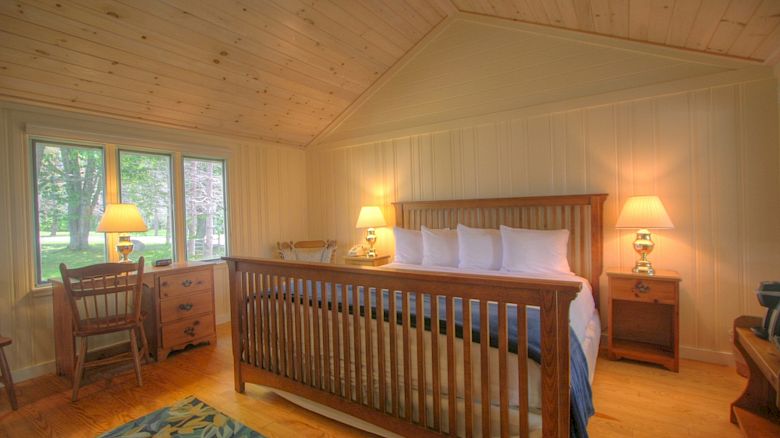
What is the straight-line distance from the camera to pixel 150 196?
3.59 m

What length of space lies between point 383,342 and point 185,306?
7.43 feet

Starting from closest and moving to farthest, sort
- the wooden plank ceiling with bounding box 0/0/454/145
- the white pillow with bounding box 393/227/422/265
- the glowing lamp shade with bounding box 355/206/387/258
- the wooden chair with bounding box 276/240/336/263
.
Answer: the wooden plank ceiling with bounding box 0/0/454/145
the white pillow with bounding box 393/227/422/265
the glowing lamp shade with bounding box 355/206/387/258
the wooden chair with bounding box 276/240/336/263

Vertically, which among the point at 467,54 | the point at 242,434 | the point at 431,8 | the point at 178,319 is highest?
the point at 431,8

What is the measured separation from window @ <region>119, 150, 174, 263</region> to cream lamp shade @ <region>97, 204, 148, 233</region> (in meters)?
0.53

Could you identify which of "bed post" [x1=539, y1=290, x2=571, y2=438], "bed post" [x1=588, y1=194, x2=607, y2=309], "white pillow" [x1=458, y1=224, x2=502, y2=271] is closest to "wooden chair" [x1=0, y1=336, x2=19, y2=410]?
"bed post" [x1=539, y1=290, x2=571, y2=438]

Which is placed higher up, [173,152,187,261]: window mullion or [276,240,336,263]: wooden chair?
[173,152,187,261]: window mullion

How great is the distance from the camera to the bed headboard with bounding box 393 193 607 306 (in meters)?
2.99

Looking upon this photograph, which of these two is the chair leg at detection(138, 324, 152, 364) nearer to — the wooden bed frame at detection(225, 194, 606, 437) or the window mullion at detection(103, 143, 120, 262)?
the window mullion at detection(103, 143, 120, 262)

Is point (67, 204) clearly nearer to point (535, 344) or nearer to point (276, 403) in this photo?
point (276, 403)

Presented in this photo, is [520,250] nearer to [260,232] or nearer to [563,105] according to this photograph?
[563,105]

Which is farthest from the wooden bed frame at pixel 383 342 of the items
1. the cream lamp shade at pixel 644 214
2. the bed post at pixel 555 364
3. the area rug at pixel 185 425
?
the cream lamp shade at pixel 644 214

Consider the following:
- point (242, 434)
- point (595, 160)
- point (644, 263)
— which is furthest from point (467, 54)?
point (242, 434)

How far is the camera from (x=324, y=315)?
6.42ft

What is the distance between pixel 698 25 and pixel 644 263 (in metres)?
1.63
